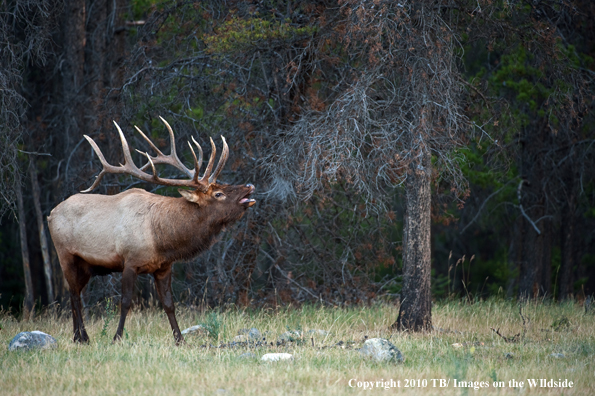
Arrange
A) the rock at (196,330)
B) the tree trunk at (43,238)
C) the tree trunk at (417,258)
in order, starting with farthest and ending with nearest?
the tree trunk at (43,238) < the rock at (196,330) < the tree trunk at (417,258)

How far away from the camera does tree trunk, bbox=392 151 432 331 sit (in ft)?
26.7

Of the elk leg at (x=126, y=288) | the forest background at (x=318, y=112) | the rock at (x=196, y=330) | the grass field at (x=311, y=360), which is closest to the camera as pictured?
the grass field at (x=311, y=360)

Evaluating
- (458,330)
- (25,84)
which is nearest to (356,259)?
(458,330)

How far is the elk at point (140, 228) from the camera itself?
7.43m

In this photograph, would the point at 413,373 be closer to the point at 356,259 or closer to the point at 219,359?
the point at 219,359

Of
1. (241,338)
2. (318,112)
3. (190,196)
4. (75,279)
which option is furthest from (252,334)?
(318,112)

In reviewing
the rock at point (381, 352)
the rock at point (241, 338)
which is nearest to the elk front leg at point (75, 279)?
the rock at point (241, 338)

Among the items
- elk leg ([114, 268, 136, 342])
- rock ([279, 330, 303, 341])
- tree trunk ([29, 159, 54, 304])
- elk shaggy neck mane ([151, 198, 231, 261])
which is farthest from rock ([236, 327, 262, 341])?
tree trunk ([29, 159, 54, 304])

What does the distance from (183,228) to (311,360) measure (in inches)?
92.9

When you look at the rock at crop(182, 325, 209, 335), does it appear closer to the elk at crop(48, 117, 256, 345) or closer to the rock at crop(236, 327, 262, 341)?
the rock at crop(236, 327, 262, 341)

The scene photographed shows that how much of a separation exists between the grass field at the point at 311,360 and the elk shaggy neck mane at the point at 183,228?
89cm

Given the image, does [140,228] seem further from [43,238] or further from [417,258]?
[43,238]

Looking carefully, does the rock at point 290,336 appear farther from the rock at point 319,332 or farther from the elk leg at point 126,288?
the elk leg at point 126,288

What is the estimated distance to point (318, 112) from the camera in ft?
28.2
